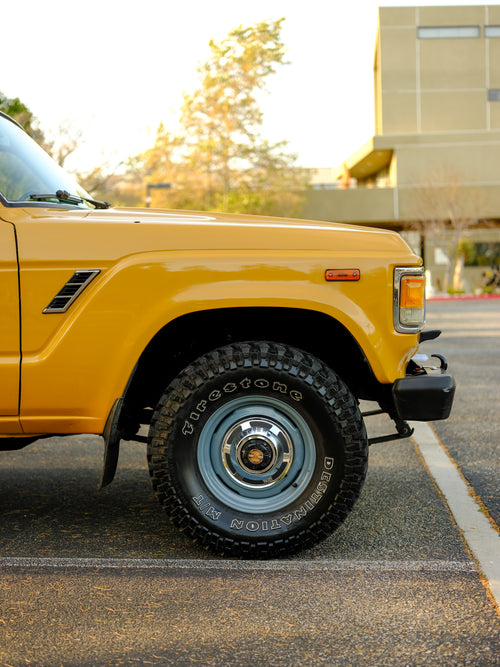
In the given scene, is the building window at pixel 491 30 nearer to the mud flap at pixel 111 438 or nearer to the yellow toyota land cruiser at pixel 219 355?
the yellow toyota land cruiser at pixel 219 355

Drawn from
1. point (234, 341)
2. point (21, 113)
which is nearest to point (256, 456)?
point (234, 341)

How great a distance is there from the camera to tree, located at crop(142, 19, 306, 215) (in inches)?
1721

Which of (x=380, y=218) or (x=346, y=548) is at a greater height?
(x=380, y=218)

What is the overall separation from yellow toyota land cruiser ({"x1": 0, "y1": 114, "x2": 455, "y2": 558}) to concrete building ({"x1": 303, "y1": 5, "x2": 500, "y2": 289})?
47.6m

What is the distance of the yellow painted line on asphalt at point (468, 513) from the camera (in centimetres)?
390

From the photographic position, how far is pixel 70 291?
13.0 ft

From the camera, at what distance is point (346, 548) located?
4.23m

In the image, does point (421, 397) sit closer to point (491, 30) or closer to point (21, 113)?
point (21, 113)

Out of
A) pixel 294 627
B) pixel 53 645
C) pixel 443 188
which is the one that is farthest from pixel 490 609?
pixel 443 188

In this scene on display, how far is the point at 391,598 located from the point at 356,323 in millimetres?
1234

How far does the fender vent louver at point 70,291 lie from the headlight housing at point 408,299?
1.42 m

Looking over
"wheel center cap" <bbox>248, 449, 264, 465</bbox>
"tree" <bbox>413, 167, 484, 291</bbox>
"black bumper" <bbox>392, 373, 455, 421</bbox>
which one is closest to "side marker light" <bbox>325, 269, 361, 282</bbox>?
"black bumper" <bbox>392, 373, 455, 421</bbox>

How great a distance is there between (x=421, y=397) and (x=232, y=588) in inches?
49.3

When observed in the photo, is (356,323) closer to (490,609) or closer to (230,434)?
(230,434)
